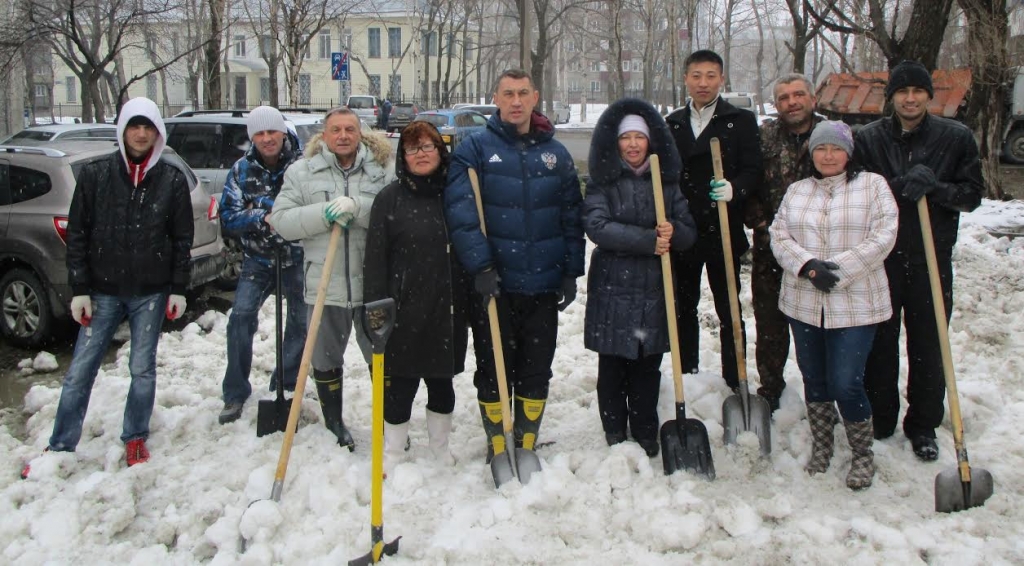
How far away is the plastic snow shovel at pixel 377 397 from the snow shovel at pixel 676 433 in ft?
4.83

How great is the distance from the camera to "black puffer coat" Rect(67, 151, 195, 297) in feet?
13.5

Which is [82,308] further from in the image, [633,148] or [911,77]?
[911,77]

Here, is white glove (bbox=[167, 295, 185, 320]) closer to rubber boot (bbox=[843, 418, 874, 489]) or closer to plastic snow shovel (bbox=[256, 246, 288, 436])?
plastic snow shovel (bbox=[256, 246, 288, 436])

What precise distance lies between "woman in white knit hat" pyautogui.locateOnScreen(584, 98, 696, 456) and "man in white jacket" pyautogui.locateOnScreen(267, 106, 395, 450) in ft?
3.72

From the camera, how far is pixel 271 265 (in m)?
4.69

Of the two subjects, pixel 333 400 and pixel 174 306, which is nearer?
pixel 174 306

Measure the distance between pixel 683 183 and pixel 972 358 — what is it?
8.31 ft

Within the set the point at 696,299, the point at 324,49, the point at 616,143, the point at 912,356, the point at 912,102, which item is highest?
the point at 324,49

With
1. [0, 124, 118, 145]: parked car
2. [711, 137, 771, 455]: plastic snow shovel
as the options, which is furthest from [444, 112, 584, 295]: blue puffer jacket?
[0, 124, 118, 145]: parked car

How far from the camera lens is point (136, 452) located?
170 inches

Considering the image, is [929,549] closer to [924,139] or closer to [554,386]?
[924,139]

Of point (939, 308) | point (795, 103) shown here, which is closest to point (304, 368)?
point (795, 103)

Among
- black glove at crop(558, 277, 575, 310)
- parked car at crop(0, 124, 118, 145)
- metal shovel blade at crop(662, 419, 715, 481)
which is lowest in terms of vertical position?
metal shovel blade at crop(662, 419, 715, 481)

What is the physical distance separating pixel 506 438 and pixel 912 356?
2.15m
